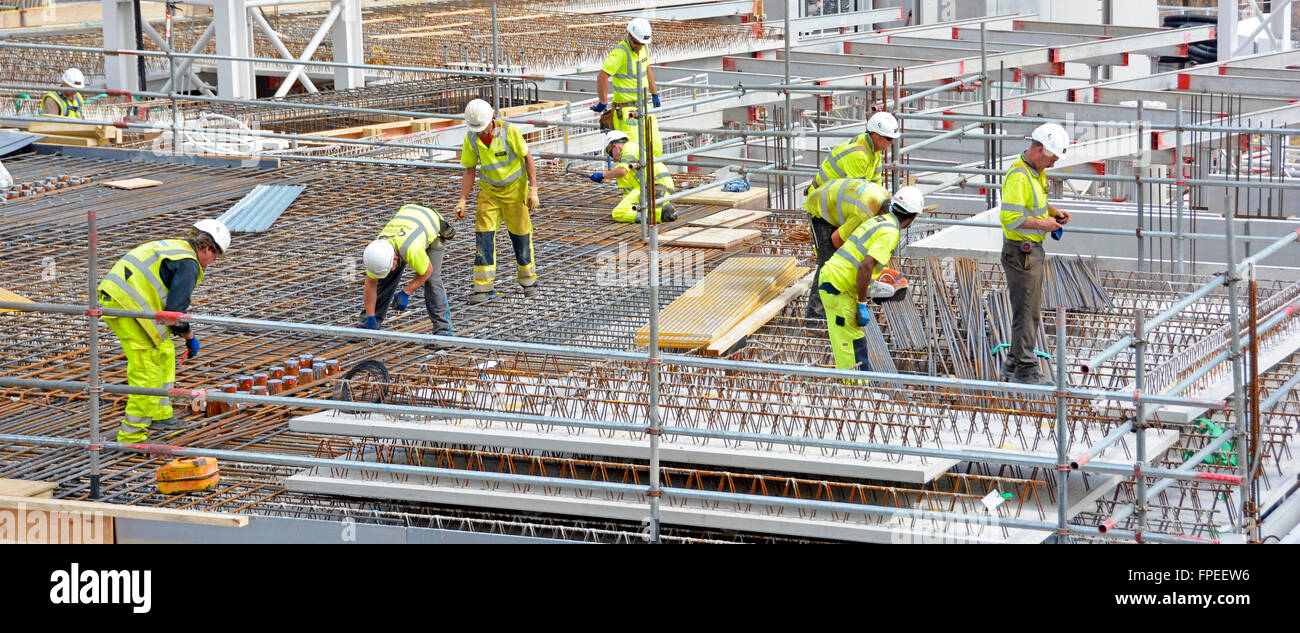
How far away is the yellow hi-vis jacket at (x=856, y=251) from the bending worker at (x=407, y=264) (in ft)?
9.44

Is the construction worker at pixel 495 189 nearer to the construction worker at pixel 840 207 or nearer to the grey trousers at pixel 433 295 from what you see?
the grey trousers at pixel 433 295

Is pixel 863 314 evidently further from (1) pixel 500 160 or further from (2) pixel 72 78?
(2) pixel 72 78

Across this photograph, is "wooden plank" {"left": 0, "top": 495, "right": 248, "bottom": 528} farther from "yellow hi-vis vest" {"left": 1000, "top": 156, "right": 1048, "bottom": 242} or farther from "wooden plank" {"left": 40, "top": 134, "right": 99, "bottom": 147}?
"wooden plank" {"left": 40, "top": 134, "right": 99, "bottom": 147}

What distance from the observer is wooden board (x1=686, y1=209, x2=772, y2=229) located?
15.2m

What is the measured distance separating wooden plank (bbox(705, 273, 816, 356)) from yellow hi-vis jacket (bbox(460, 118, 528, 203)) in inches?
85.3

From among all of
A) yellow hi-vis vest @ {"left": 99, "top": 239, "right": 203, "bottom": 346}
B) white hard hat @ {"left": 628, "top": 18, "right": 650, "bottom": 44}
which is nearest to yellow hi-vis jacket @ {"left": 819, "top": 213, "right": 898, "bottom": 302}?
yellow hi-vis vest @ {"left": 99, "top": 239, "right": 203, "bottom": 346}

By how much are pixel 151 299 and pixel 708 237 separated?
17.5 feet

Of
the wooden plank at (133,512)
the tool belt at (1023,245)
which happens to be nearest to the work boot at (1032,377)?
the tool belt at (1023,245)

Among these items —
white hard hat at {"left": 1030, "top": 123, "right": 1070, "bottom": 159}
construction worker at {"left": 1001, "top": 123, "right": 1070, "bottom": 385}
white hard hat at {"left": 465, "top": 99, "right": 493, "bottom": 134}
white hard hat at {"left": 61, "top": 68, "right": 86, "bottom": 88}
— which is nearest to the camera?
white hard hat at {"left": 1030, "top": 123, "right": 1070, "bottom": 159}

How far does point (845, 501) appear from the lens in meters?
9.93

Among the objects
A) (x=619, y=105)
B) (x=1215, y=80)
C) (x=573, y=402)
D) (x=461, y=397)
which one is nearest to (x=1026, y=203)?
(x=573, y=402)

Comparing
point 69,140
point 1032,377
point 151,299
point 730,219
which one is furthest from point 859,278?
point 69,140

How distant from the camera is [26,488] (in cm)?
978

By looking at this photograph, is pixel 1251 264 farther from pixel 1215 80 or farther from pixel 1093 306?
pixel 1215 80
